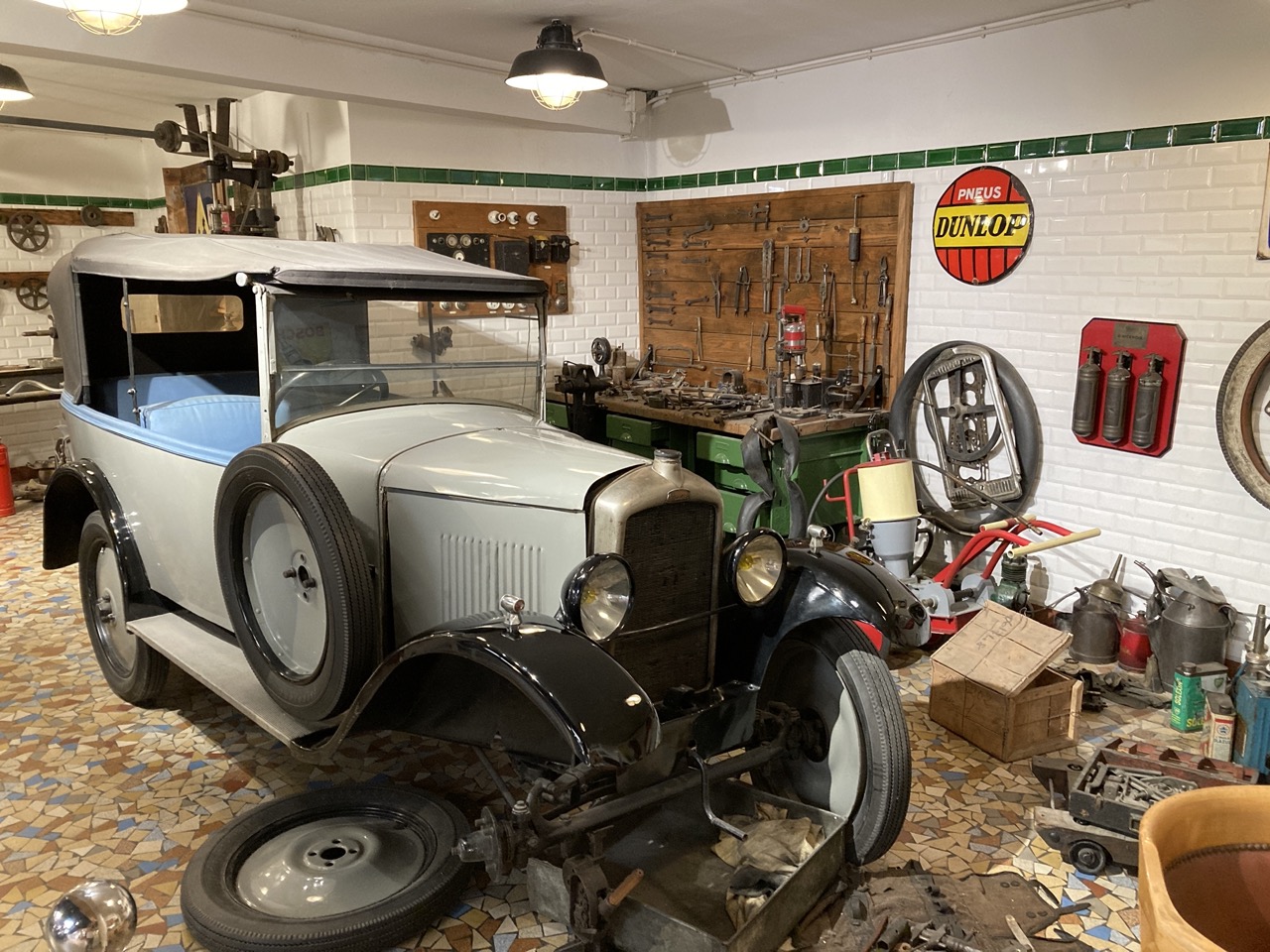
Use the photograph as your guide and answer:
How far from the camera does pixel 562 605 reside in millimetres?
2416

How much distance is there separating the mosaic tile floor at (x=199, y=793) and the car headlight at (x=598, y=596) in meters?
0.89

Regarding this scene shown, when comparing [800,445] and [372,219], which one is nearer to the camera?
[800,445]

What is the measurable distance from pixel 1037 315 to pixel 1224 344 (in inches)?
35.0

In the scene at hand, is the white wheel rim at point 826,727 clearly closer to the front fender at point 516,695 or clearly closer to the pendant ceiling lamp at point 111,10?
the front fender at point 516,695

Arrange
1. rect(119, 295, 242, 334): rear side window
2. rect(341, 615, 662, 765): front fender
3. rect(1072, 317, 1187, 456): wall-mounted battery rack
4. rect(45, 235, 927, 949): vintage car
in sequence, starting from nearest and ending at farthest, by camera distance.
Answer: rect(341, 615, 662, 765): front fender, rect(45, 235, 927, 949): vintage car, rect(1072, 317, 1187, 456): wall-mounted battery rack, rect(119, 295, 242, 334): rear side window

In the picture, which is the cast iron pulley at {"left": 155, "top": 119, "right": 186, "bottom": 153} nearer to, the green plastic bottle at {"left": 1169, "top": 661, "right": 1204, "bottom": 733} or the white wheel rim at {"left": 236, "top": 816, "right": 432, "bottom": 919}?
the white wheel rim at {"left": 236, "top": 816, "right": 432, "bottom": 919}

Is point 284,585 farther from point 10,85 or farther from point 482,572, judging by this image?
point 10,85

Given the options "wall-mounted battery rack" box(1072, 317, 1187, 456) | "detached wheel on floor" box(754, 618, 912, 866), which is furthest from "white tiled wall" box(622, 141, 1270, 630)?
"detached wheel on floor" box(754, 618, 912, 866)

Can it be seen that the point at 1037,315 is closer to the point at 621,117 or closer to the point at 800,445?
the point at 800,445

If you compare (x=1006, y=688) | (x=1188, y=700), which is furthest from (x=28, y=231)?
(x=1188, y=700)

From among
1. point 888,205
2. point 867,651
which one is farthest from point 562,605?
point 888,205

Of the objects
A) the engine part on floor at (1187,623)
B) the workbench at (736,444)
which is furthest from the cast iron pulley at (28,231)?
the engine part on floor at (1187,623)

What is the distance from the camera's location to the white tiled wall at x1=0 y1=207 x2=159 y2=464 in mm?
7980

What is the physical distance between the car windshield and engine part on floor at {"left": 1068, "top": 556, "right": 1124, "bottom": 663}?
2.82m
